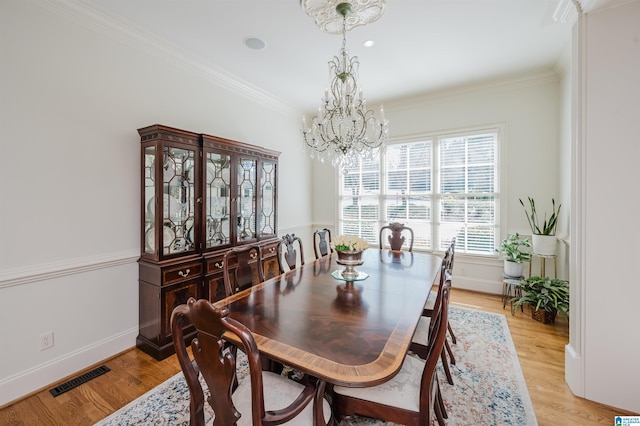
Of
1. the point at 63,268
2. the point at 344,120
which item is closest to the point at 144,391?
the point at 63,268

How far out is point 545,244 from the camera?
10.7 ft

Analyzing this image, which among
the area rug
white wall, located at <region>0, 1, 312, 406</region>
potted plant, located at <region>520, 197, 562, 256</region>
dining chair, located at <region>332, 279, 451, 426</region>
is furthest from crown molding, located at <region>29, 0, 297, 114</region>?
potted plant, located at <region>520, 197, 562, 256</region>

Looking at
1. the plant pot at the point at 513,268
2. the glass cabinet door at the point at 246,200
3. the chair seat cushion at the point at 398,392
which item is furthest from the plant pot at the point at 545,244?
the glass cabinet door at the point at 246,200

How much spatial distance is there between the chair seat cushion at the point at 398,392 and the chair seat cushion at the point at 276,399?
0.18 m

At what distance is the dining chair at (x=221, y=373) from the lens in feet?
3.05

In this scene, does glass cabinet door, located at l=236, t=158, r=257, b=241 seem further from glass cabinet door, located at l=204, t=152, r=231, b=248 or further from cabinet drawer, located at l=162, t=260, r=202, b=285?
cabinet drawer, located at l=162, t=260, r=202, b=285

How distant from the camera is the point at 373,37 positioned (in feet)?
9.19

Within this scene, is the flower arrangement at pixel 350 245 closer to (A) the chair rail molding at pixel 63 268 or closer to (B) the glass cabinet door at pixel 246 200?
(B) the glass cabinet door at pixel 246 200

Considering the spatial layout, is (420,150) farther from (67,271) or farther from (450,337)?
(67,271)

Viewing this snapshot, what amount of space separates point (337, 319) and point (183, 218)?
1.99 m

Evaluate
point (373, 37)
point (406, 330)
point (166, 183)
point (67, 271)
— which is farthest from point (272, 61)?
point (406, 330)

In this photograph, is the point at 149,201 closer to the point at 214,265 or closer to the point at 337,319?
the point at 214,265

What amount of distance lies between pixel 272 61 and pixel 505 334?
13.2ft

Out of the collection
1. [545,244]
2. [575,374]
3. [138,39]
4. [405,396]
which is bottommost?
[575,374]
